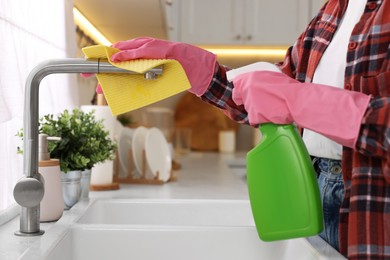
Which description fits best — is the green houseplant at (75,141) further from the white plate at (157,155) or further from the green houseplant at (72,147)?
the white plate at (157,155)

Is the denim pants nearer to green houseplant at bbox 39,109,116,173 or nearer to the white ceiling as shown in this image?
green houseplant at bbox 39,109,116,173

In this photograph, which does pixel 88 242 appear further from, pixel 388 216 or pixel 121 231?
pixel 388 216

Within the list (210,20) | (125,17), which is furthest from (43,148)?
(210,20)

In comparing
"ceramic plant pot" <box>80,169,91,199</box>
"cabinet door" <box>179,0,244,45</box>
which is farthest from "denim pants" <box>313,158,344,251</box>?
"cabinet door" <box>179,0,244,45</box>

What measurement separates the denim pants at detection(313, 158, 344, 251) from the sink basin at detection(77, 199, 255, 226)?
1.85ft

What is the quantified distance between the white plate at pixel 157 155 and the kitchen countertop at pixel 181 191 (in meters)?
0.05

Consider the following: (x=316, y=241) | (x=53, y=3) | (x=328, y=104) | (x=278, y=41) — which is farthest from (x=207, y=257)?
(x=278, y=41)

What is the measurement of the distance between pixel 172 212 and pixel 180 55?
2.07 feet

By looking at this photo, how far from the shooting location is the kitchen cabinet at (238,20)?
293 centimetres

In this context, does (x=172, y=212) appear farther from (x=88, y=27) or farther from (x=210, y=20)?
(x=210, y=20)

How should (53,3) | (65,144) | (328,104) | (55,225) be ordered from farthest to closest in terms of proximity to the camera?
1. (53,3)
2. (65,144)
3. (55,225)
4. (328,104)

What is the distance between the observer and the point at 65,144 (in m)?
1.24

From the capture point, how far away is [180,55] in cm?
95

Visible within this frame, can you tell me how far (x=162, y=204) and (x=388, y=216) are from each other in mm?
800
